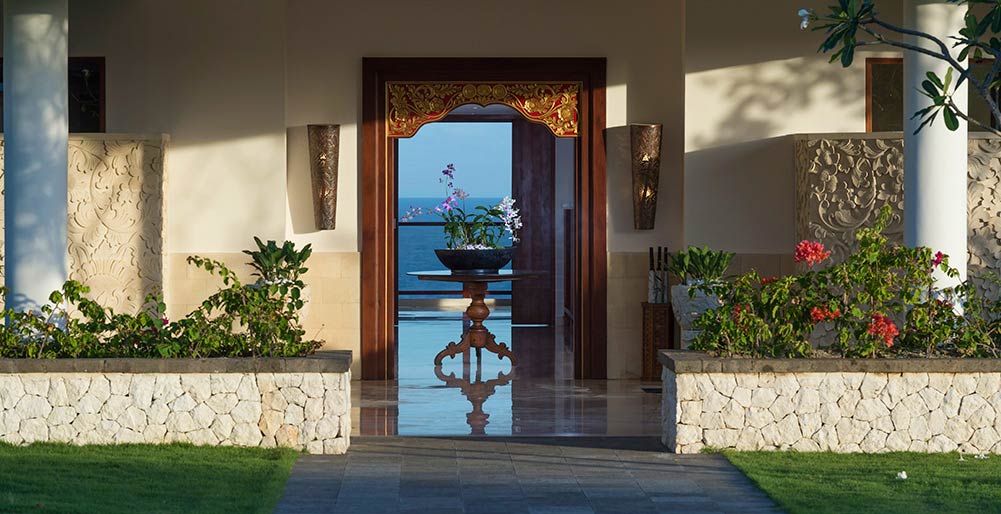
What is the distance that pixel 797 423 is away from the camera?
264 inches

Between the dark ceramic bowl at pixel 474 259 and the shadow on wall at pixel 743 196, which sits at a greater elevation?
the shadow on wall at pixel 743 196

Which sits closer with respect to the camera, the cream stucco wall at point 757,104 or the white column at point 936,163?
the white column at point 936,163

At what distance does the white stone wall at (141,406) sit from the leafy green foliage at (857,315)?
2116 mm

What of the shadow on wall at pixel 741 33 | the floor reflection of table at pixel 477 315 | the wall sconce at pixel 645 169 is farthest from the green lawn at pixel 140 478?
the shadow on wall at pixel 741 33

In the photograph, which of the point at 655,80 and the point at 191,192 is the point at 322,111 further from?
the point at 655,80

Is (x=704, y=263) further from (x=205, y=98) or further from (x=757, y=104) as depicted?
(x=205, y=98)

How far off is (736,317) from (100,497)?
3285 millimetres

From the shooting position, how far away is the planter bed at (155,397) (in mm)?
6641

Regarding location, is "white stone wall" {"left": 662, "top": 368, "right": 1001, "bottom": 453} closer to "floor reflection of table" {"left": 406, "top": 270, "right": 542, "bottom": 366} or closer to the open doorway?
the open doorway

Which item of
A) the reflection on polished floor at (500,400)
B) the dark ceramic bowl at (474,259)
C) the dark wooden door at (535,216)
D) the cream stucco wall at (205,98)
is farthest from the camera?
the dark wooden door at (535,216)

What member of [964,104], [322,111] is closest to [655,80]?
[322,111]

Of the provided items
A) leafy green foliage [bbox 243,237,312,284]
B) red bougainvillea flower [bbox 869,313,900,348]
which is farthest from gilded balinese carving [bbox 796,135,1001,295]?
leafy green foliage [bbox 243,237,312,284]

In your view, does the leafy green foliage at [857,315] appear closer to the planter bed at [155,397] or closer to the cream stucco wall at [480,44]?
the planter bed at [155,397]

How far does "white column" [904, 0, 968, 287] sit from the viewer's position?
7359 millimetres
